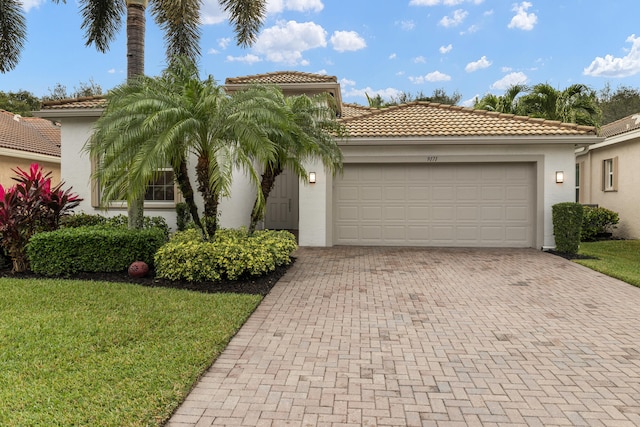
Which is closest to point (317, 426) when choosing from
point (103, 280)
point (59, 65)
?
point (103, 280)

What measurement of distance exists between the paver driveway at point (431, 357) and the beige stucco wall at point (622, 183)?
837cm

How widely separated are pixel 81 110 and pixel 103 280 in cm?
651

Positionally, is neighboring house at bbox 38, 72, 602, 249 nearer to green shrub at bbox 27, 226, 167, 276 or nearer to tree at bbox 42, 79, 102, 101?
green shrub at bbox 27, 226, 167, 276

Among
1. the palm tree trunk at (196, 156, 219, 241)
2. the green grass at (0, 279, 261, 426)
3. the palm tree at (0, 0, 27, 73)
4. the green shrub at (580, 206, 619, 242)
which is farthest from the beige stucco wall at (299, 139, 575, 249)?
the palm tree at (0, 0, 27, 73)

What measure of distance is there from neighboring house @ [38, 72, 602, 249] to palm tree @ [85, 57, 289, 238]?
453 centimetres

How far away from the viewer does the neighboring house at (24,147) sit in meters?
14.7

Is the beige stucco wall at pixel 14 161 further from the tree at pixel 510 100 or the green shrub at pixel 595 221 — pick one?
the tree at pixel 510 100

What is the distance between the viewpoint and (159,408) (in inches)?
120

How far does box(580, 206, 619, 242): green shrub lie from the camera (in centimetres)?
1374

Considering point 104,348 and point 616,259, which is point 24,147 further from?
point 616,259

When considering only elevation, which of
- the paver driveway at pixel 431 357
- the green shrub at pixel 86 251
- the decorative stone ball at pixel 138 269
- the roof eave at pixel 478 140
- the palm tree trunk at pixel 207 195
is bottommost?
the paver driveway at pixel 431 357

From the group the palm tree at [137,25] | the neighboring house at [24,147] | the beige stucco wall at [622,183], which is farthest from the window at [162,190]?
the beige stucco wall at [622,183]

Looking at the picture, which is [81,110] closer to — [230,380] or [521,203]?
[230,380]

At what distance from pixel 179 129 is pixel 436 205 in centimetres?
778
